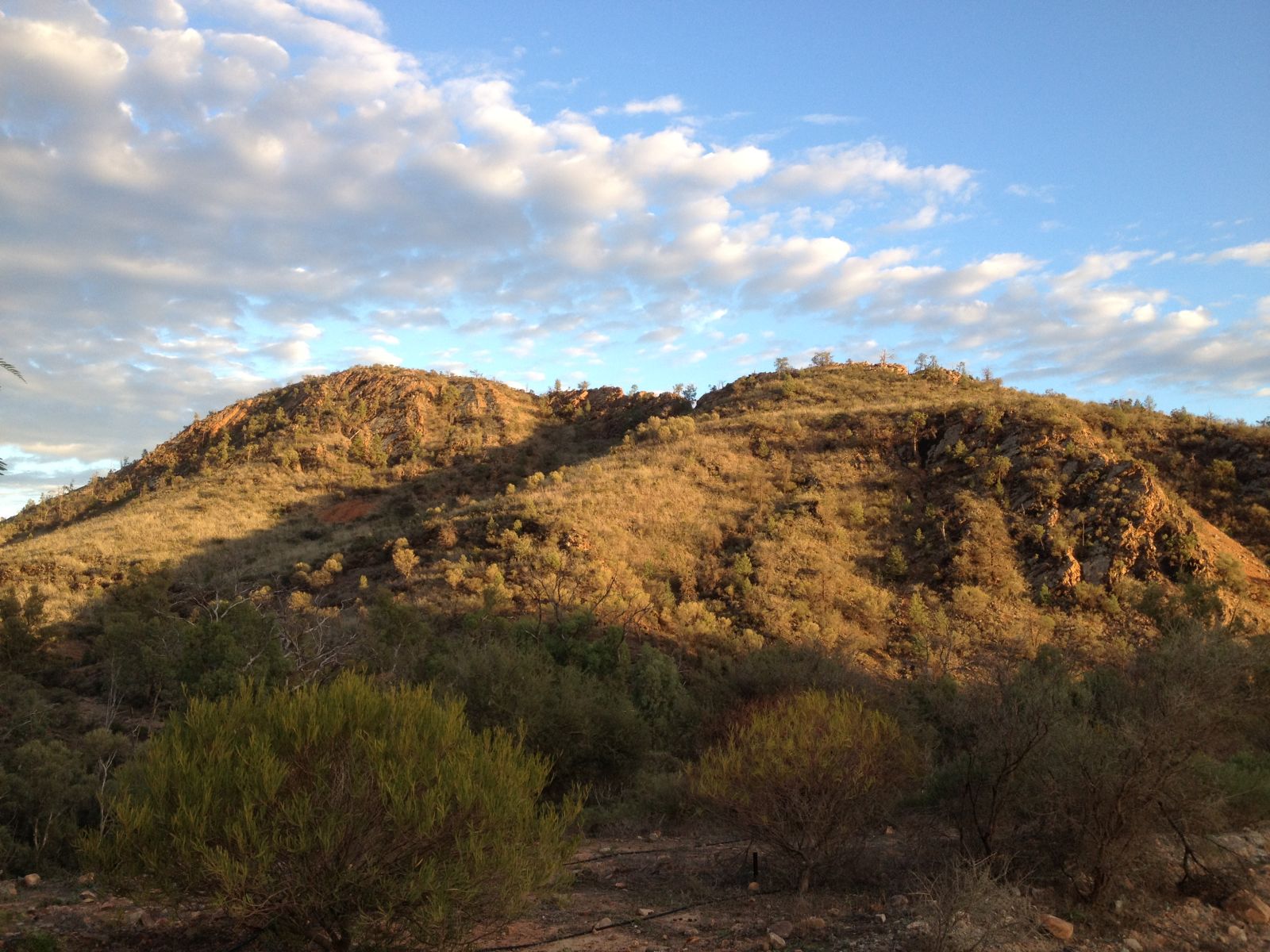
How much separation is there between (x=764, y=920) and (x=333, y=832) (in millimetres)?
4816

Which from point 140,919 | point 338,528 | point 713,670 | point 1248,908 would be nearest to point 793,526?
point 713,670

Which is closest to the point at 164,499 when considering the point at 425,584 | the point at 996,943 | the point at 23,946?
the point at 425,584

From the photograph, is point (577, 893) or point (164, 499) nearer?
point (577, 893)

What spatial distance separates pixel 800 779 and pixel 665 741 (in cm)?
830

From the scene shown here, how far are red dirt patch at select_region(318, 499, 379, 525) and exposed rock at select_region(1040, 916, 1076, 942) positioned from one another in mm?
40146

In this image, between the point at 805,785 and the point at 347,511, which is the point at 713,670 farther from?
the point at 347,511

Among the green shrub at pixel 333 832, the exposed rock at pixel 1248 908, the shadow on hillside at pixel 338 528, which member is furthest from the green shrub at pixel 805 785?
the shadow on hillside at pixel 338 528

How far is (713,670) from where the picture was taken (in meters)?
18.4

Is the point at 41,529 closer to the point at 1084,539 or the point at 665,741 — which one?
the point at 665,741

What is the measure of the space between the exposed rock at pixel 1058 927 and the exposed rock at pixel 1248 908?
201 centimetres

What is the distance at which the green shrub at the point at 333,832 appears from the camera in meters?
5.98

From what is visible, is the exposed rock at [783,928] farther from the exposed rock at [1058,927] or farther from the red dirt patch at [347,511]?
the red dirt patch at [347,511]

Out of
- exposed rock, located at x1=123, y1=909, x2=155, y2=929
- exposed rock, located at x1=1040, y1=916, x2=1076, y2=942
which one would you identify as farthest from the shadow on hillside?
exposed rock, located at x1=1040, y1=916, x2=1076, y2=942

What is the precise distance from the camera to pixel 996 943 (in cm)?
729
